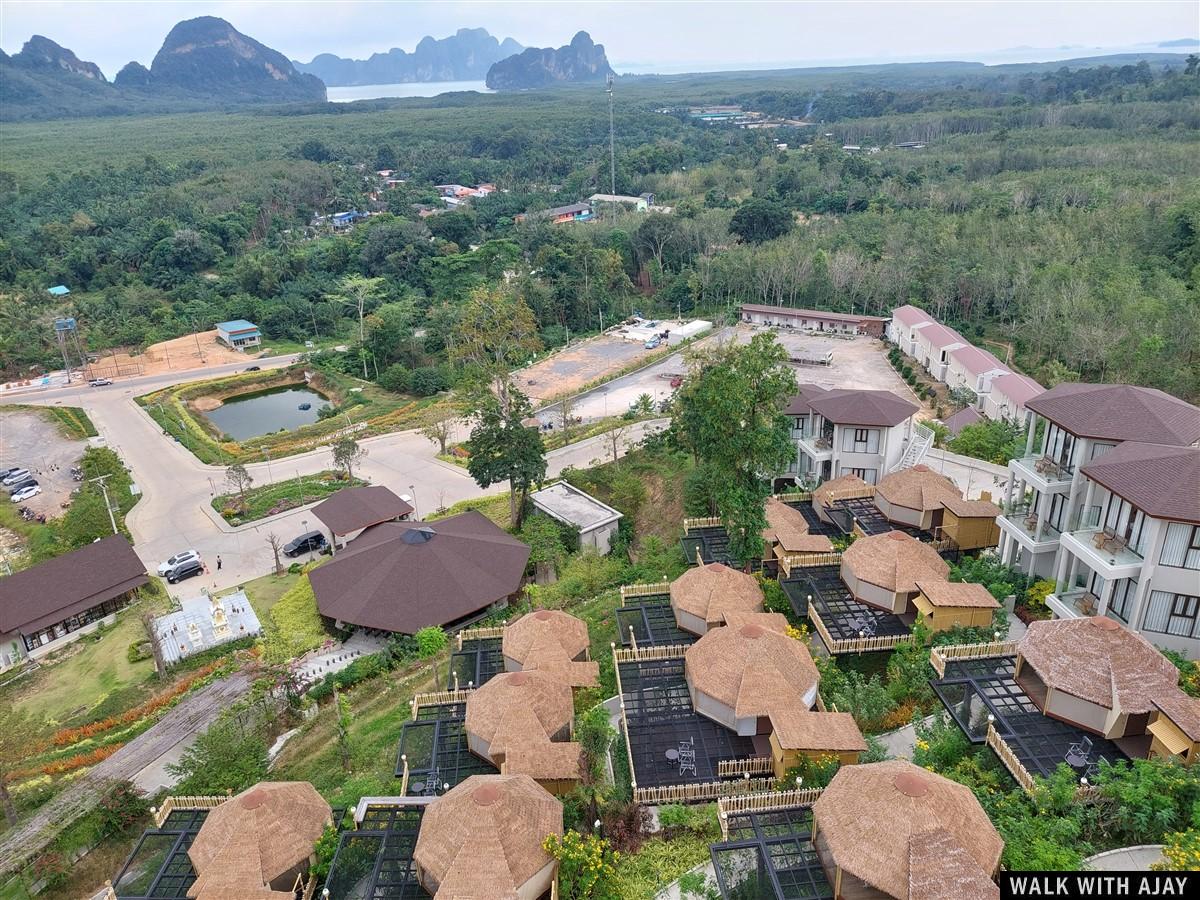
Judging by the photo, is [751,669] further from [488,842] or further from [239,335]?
[239,335]

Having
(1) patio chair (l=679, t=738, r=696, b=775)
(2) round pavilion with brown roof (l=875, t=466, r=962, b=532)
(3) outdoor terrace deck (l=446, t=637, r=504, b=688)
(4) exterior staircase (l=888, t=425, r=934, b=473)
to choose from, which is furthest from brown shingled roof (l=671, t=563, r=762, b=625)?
(4) exterior staircase (l=888, t=425, r=934, b=473)

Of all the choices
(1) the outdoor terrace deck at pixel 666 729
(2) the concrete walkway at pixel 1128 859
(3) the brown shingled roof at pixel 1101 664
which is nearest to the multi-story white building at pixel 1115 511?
(3) the brown shingled roof at pixel 1101 664

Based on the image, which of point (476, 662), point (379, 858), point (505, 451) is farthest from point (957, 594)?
point (505, 451)

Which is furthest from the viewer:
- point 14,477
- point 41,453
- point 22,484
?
point 41,453

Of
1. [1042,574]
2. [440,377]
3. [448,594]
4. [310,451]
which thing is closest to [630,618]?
[448,594]

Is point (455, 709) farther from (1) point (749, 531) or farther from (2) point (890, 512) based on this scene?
(2) point (890, 512)

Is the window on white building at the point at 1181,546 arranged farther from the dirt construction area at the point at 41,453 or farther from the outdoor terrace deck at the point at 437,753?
the dirt construction area at the point at 41,453
